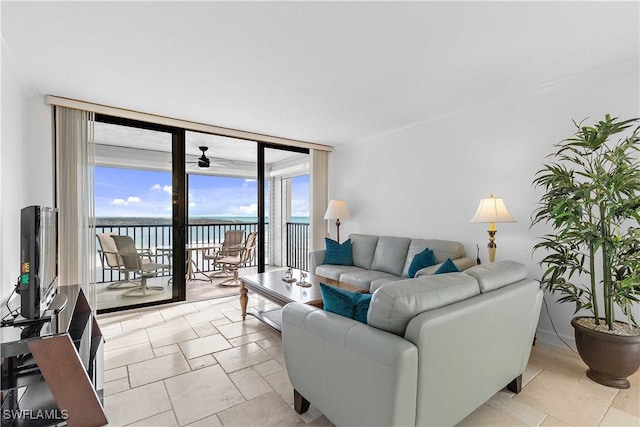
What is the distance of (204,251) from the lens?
6.06 metres

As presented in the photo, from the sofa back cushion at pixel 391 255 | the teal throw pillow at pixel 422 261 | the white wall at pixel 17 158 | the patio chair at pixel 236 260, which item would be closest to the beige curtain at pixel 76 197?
the white wall at pixel 17 158

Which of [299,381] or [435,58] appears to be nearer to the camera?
[299,381]

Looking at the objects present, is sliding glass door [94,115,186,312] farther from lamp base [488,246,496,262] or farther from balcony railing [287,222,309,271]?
lamp base [488,246,496,262]

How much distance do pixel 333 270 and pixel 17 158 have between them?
11.2 ft

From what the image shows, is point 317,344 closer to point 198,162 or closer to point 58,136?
point 58,136

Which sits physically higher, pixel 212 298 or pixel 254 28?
pixel 254 28

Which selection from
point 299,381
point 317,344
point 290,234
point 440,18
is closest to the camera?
point 317,344

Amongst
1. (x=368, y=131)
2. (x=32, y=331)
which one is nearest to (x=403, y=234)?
(x=368, y=131)

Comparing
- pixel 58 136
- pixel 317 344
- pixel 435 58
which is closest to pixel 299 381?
pixel 317 344

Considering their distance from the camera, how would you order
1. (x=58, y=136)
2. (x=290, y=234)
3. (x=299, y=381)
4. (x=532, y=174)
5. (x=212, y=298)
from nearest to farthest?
(x=299, y=381), (x=532, y=174), (x=58, y=136), (x=212, y=298), (x=290, y=234)

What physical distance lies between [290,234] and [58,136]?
172 inches

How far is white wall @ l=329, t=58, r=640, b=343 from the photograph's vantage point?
2732mm

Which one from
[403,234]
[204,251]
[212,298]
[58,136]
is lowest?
[212,298]

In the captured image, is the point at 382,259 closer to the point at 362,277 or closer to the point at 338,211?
the point at 362,277
